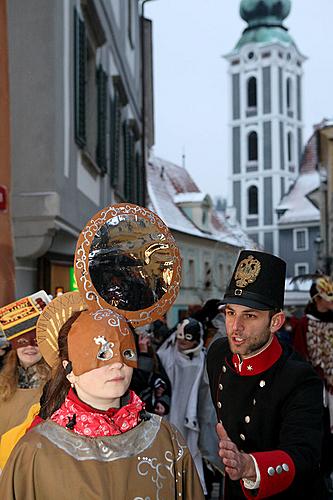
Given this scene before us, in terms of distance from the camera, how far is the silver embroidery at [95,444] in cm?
264

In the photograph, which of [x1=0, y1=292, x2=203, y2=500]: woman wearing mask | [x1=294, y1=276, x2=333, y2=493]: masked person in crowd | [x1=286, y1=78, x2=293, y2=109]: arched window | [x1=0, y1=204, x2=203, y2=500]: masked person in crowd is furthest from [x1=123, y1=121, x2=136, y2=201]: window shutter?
[x1=286, y1=78, x2=293, y2=109]: arched window

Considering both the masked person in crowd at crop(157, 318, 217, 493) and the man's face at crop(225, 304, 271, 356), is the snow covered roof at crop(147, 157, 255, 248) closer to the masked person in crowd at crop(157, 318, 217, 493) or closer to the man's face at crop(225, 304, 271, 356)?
the masked person in crowd at crop(157, 318, 217, 493)

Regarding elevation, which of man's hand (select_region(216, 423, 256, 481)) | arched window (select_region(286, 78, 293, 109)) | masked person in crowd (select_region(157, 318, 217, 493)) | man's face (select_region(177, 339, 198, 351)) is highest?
arched window (select_region(286, 78, 293, 109))

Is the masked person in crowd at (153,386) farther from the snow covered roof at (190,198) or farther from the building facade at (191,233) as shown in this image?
the snow covered roof at (190,198)

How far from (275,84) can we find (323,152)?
154ft

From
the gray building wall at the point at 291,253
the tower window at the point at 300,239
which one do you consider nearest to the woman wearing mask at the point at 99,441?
the gray building wall at the point at 291,253

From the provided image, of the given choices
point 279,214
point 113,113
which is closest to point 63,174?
point 113,113

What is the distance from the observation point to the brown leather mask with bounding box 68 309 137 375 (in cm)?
275

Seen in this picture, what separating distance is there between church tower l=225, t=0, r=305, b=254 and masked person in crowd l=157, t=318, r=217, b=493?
202ft

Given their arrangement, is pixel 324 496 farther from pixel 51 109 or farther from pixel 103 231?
pixel 51 109

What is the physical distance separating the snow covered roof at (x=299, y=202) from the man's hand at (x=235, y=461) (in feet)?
200

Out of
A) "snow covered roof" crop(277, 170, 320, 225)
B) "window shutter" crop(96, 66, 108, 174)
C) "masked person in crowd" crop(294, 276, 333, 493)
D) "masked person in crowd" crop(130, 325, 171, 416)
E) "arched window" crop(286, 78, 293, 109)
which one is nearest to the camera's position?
"masked person in crowd" crop(130, 325, 171, 416)

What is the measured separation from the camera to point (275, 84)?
249 ft

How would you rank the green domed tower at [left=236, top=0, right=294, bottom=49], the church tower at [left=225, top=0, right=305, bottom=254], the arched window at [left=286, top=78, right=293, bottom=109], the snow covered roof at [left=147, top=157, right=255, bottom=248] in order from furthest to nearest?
the green domed tower at [left=236, top=0, right=294, bottom=49]
the arched window at [left=286, top=78, right=293, bottom=109]
the church tower at [left=225, top=0, right=305, bottom=254]
the snow covered roof at [left=147, top=157, right=255, bottom=248]
